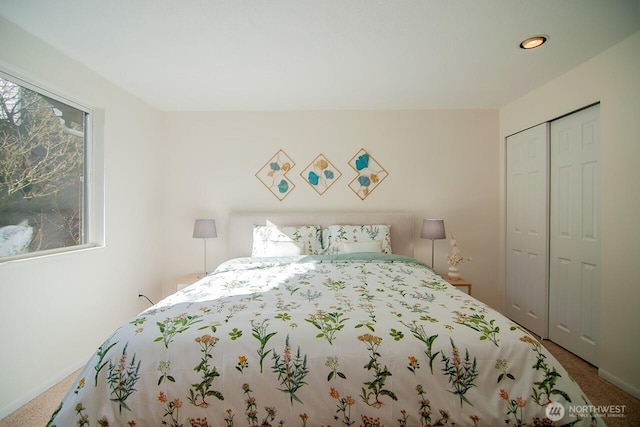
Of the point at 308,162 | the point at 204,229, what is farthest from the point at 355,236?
the point at 204,229

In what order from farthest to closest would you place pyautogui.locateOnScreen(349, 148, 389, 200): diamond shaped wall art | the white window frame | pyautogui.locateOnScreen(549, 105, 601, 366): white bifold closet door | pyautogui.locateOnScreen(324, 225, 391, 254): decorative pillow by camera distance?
pyautogui.locateOnScreen(349, 148, 389, 200): diamond shaped wall art < pyautogui.locateOnScreen(324, 225, 391, 254): decorative pillow < the white window frame < pyautogui.locateOnScreen(549, 105, 601, 366): white bifold closet door

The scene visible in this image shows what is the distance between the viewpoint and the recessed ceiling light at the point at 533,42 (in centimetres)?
194

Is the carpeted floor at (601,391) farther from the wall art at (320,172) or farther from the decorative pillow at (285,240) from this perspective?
the wall art at (320,172)

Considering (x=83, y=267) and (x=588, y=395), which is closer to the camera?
(x=588, y=395)

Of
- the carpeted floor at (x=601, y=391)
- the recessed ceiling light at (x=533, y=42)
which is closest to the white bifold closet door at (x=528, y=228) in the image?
the carpeted floor at (x=601, y=391)

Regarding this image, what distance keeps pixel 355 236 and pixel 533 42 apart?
82.3 inches

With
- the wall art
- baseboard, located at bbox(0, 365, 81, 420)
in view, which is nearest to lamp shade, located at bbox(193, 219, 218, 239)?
the wall art

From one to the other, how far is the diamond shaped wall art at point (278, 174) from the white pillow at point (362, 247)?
984mm

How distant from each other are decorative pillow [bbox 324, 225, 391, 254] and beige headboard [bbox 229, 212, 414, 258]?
16 cm

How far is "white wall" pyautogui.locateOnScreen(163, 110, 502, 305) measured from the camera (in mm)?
3354

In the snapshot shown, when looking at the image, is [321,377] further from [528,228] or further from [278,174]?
[528,228]

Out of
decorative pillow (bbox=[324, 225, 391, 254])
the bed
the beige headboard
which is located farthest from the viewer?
the beige headboard

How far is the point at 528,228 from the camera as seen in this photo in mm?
2924

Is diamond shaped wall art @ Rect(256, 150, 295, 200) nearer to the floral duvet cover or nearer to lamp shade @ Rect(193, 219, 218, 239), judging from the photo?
lamp shade @ Rect(193, 219, 218, 239)
